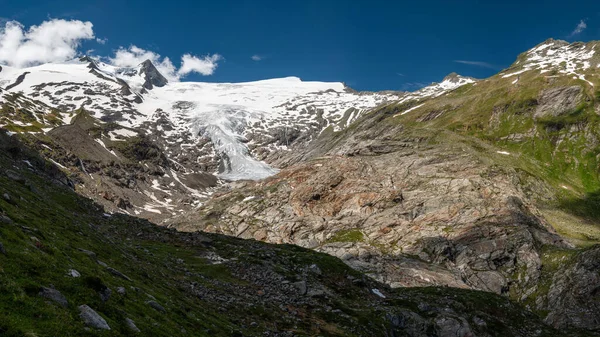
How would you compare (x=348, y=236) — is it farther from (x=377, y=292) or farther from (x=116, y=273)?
(x=116, y=273)

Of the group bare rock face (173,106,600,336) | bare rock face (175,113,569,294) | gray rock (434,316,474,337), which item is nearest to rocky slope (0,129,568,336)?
gray rock (434,316,474,337)

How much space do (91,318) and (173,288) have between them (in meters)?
16.3

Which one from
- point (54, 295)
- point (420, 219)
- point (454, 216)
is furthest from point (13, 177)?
point (454, 216)

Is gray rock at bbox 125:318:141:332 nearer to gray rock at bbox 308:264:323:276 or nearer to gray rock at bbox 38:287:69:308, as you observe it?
gray rock at bbox 38:287:69:308

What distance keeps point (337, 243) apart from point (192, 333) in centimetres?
11200

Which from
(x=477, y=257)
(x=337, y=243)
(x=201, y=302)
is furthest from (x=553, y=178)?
(x=201, y=302)

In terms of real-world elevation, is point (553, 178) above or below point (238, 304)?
above

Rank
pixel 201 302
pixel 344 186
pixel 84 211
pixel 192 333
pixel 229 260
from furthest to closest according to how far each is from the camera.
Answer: pixel 344 186, pixel 84 211, pixel 229 260, pixel 201 302, pixel 192 333

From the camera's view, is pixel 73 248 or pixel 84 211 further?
pixel 84 211

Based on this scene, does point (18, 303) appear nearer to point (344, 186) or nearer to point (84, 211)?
point (84, 211)

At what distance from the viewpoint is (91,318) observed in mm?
17312

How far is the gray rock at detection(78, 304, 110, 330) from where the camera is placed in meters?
17.0

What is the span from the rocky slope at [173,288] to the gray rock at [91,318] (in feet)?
0.17

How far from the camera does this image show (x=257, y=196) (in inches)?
6978
